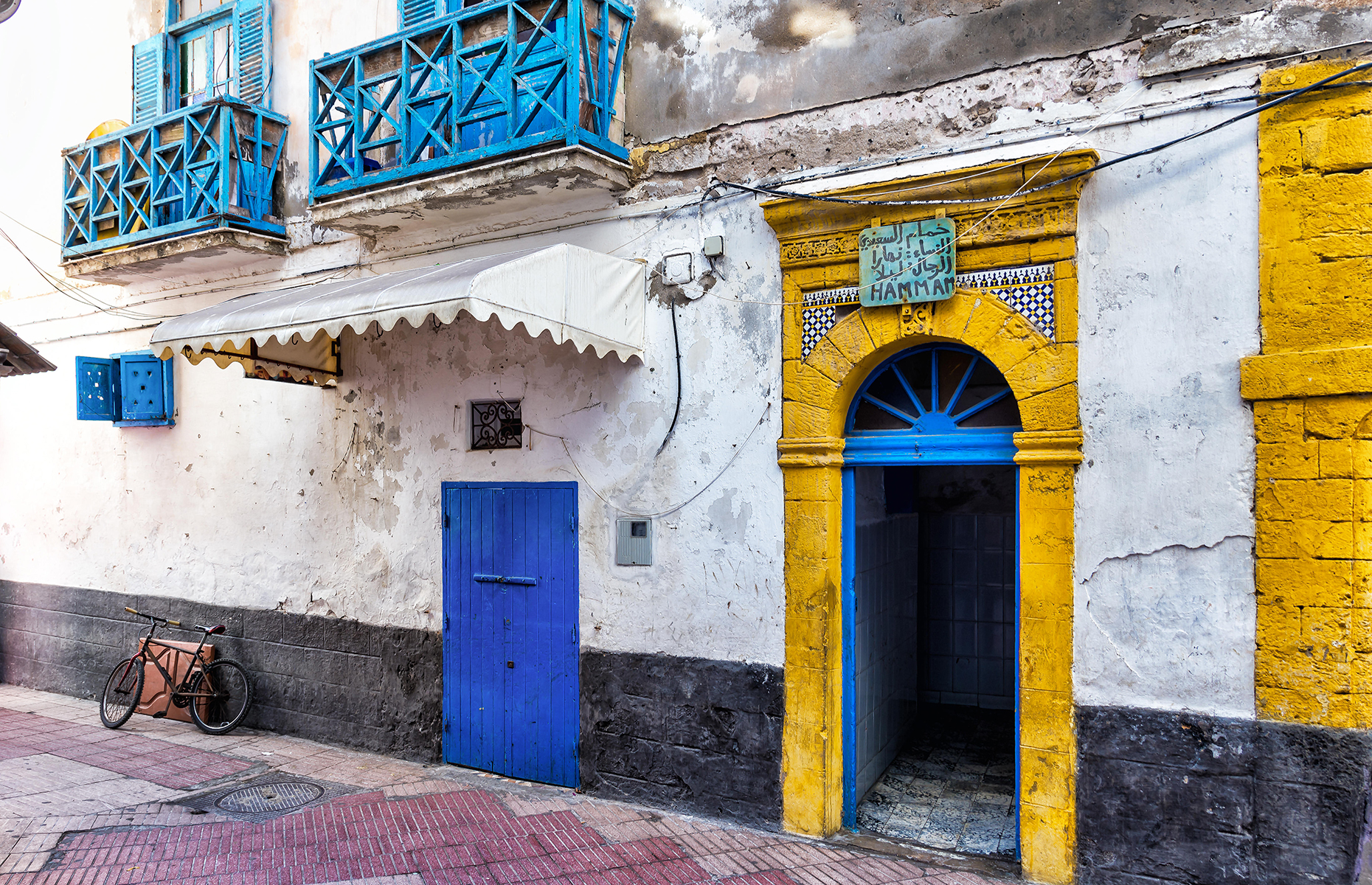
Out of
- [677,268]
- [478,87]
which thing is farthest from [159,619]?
[677,268]

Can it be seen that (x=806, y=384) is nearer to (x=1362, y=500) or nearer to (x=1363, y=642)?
(x=1362, y=500)

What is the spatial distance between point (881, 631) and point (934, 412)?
1.89 metres

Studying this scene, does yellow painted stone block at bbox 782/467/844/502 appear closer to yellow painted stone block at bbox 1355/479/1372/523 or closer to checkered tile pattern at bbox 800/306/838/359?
checkered tile pattern at bbox 800/306/838/359

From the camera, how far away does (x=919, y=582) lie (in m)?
8.45

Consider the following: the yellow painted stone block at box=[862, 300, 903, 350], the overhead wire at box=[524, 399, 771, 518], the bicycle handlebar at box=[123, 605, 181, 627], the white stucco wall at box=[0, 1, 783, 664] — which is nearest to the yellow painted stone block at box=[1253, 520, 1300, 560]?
the yellow painted stone block at box=[862, 300, 903, 350]

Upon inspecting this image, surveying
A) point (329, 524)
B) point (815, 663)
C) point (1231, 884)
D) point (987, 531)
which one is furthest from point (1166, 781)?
point (329, 524)

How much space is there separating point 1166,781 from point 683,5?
216 inches

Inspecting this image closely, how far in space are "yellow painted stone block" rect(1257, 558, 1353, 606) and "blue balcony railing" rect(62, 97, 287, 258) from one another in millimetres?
7741

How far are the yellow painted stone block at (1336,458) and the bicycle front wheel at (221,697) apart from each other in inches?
318

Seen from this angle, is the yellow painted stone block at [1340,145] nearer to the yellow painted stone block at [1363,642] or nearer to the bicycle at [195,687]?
the yellow painted stone block at [1363,642]

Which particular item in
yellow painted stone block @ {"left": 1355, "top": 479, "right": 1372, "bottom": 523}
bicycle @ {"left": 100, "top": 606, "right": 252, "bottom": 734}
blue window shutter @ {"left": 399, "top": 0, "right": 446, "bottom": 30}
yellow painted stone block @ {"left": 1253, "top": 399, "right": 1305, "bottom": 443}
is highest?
blue window shutter @ {"left": 399, "top": 0, "right": 446, "bottom": 30}

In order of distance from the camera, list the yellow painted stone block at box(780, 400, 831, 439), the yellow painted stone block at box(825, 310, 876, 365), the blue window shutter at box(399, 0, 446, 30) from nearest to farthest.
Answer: the yellow painted stone block at box(825, 310, 876, 365) < the yellow painted stone block at box(780, 400, 831, 439) < the blue window shutter at box(399, 0, 446, 30)

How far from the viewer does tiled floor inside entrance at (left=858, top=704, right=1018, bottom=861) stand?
5.41 meters

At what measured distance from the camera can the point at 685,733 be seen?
5828mm
